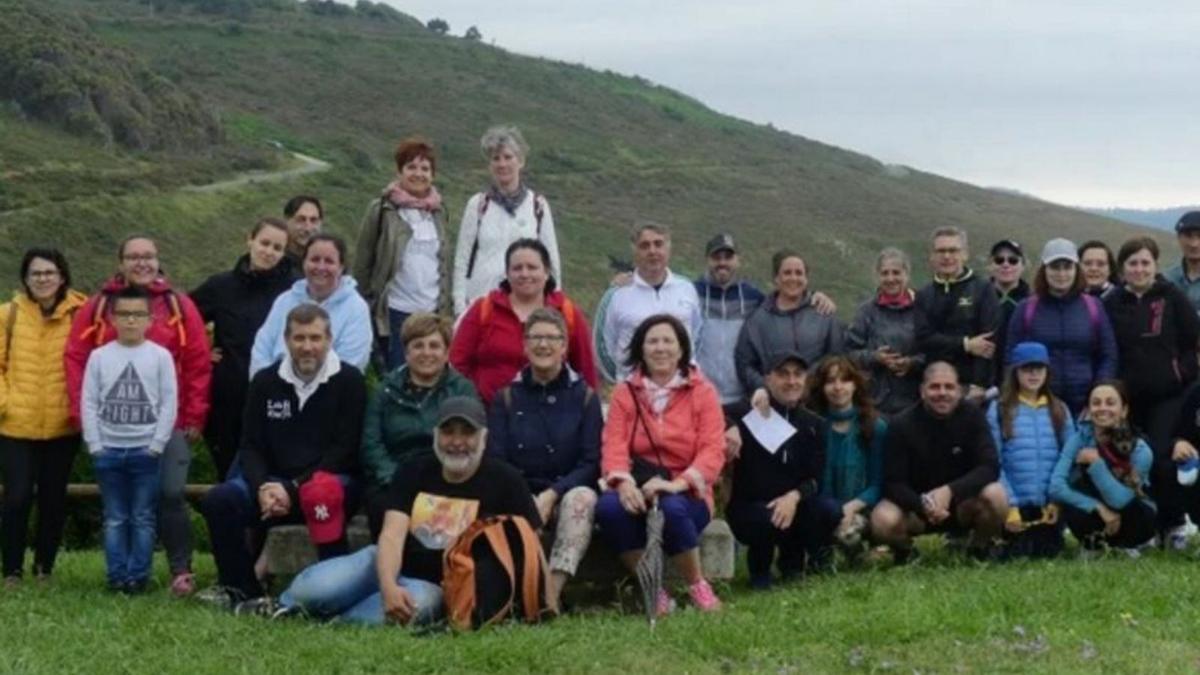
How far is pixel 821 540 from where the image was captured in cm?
850

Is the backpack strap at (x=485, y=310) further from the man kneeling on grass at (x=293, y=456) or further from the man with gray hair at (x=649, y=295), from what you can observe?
the man with gray hair at (x=649, y=295)

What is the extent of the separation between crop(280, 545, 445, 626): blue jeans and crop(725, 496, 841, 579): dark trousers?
1866 millimetres

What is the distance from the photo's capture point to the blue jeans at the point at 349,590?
7367mm

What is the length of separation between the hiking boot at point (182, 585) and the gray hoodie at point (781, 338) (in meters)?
3.38

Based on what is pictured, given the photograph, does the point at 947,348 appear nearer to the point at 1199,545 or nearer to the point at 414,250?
the point at 1199,545

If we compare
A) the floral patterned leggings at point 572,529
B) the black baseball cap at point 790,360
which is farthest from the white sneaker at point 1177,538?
the floral patterned leggings at point 572,529

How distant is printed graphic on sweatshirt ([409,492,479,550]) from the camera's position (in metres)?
7.47

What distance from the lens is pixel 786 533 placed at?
8406 millimetres

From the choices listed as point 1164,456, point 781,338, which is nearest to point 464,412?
point 781,338

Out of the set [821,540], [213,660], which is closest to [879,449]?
[821,540]

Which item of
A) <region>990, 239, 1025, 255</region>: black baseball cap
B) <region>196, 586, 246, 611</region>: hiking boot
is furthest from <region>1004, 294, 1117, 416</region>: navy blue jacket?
<region>196, 586, 246, 611</region>: hiking boot

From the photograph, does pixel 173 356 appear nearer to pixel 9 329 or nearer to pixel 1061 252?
pixel 9 329

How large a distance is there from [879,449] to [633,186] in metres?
67.5

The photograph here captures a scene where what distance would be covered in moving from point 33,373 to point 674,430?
3.56 metres
